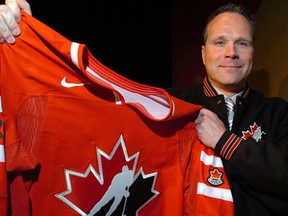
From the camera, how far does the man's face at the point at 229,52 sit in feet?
3.94

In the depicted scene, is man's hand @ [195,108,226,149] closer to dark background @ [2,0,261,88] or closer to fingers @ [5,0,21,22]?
fingers @ [5,0,21,22]

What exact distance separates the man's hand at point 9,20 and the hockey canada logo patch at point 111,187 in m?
0.33

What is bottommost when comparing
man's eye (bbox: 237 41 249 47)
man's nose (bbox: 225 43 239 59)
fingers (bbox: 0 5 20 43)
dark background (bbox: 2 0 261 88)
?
fingers (bbox: 0 5 20 43)

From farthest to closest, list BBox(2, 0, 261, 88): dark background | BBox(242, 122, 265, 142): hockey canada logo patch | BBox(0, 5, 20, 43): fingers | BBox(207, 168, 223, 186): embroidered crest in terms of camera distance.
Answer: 1. BBox(2, 0, 261, 88): dark background
2. BBox(242, 122, 265, 142): hockey canada logo patch
3. BBox(207, 168, 223, 186): embroidered crest
4. BBox(0, 5, 20, 43): fingers

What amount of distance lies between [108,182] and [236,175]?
365 mm

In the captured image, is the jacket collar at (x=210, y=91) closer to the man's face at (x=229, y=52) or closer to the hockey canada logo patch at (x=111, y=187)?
the man's face at (x=229, y=52)

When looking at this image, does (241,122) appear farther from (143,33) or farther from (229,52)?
(143,33)

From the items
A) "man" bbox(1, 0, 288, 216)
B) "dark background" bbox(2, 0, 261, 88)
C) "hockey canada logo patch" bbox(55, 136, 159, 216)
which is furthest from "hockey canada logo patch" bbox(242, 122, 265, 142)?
"dark background" bbox(2, 0, 261, 88)

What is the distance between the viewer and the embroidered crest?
3.28 ft

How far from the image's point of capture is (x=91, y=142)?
0.90 meters

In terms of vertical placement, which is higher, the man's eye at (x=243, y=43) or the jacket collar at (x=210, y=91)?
the man's eye at (x=243, y=43)

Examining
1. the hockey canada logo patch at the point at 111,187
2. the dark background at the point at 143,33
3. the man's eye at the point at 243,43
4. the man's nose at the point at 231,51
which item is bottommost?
the hockey canada logo patch at the point at 111,187

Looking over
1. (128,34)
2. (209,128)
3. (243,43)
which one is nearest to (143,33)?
(128,34)

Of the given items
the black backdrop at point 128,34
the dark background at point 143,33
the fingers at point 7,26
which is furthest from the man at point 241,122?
the black backdrop at point 128,34
